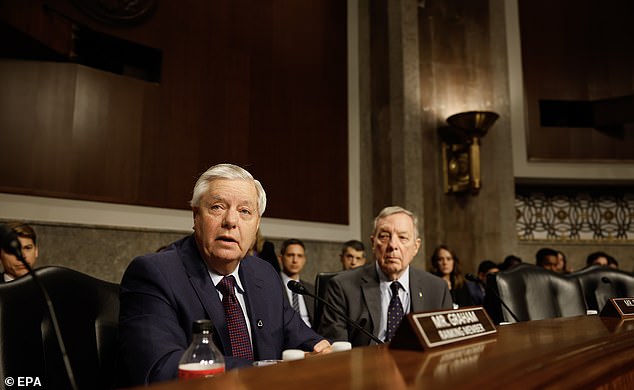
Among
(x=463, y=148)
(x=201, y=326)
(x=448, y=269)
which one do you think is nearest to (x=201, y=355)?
(x=201, y=326)

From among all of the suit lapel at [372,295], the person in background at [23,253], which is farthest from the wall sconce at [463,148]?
the person in background at [23,253]

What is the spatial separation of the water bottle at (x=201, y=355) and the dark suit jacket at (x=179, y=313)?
0.24m

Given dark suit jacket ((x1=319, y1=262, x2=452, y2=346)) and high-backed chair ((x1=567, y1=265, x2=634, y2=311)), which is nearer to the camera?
dark suit jacket ((x1=319, y1=262, x2=452, y2=346))

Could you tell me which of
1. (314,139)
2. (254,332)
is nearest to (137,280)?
(254,332)

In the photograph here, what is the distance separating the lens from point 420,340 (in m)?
1.22

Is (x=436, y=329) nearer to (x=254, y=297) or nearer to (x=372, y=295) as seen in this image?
(x=254, y=297)

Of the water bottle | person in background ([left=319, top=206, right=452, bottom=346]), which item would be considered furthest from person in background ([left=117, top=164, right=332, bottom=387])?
person in background ([left=319, top=206, right=452, bottom=346])

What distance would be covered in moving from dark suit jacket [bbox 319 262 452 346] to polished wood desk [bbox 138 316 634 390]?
1.30 m

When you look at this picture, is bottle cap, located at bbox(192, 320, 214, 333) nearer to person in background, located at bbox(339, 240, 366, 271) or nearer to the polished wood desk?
the polished wood desk

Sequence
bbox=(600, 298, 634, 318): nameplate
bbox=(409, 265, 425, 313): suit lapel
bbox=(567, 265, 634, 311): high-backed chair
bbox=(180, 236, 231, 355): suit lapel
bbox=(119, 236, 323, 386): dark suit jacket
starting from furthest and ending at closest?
bbox=(567, 265, 634, 311): high-backed chair < bbox=(409, 265, 425, 313): suit lapel < bbox=(600, 298, 634, 318): nameplate < bbox=(180, 236, 231, 355): suit lapel < bbox=(119, 236, 323, 386): dark suit jacket

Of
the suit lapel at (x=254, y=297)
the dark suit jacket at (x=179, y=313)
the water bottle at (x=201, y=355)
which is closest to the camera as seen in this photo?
the water bottle at (x=201, y=355)

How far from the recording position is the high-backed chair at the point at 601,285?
3227 mm

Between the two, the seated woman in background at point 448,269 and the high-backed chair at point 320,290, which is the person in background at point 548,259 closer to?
the seated woman in background at point 448,269

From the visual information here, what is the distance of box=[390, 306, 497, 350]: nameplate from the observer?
124 centimetres
